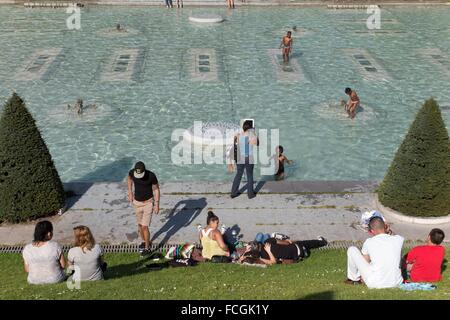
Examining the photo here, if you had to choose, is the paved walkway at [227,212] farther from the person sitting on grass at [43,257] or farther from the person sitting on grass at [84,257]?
the person sitting on grass at [43,257]

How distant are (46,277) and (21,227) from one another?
336 cm

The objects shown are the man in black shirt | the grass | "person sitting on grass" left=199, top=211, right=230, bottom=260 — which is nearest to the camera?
the grass

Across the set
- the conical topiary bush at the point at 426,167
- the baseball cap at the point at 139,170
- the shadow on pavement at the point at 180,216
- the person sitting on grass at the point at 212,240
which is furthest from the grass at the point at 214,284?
the conical topiary bush at the point at 426,167

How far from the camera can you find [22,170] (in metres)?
12.3

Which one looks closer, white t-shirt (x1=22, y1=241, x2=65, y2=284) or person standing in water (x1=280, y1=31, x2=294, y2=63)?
white t-shirt (x1=22, y1=241, x2=65, y2=284)

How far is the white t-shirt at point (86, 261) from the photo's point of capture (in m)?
9.30

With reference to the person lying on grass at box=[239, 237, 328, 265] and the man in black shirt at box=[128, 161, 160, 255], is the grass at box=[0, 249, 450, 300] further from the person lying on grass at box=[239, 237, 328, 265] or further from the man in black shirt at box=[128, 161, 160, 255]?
the man in black shirt at box=[128, 161, 160, 255]

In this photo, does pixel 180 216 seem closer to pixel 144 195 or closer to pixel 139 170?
pixel 144 195

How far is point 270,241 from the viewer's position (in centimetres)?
1101

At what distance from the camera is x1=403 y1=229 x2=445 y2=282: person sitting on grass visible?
9.40m

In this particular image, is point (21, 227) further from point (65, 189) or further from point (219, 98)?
point (219, 98)

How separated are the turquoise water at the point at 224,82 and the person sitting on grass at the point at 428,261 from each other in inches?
285

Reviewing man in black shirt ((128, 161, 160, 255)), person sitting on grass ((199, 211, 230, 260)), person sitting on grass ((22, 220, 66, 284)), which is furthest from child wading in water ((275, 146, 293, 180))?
person sitting on grass ((22, 220, 66, 284))

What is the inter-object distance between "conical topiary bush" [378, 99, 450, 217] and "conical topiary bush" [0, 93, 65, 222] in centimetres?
707
